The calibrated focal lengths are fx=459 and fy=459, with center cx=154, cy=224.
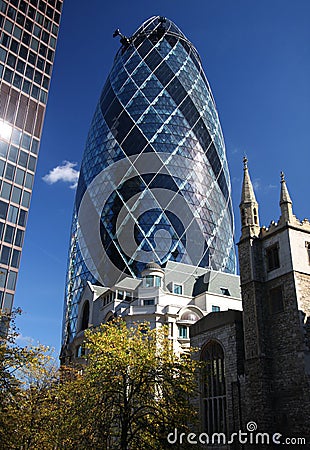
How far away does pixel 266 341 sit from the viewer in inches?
990

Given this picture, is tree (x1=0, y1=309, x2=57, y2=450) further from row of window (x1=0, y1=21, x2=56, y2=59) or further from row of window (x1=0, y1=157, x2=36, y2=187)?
row of window (x1=0, y1=21, x2=56, y2=59)

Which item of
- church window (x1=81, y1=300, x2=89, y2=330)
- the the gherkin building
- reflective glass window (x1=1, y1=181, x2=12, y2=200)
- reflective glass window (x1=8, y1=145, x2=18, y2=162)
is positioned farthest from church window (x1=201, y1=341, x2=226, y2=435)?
the the gherkin building

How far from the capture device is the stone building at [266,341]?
912 inches

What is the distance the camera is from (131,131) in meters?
71.2

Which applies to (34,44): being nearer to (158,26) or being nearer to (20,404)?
(20,404)

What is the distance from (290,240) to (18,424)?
16.9 meters

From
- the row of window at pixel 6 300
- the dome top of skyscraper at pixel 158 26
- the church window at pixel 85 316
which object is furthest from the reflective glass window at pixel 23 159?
the dome top of skyscraper at pixel 158 26

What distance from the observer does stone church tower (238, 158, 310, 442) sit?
23.0m

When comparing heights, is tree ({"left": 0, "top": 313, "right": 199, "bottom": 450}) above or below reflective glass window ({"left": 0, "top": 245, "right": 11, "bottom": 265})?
below

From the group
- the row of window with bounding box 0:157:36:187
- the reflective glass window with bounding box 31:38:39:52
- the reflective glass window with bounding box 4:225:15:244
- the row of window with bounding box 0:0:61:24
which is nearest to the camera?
the reflective glass window with bounding box 4:225:15:244

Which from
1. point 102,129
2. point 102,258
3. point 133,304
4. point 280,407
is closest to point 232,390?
point 280,407

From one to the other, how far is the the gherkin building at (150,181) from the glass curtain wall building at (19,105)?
24236mm

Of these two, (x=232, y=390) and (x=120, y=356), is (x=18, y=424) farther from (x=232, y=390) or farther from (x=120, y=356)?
(x=232, y=390)

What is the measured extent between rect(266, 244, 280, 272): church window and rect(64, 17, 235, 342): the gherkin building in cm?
Answer: 3469
